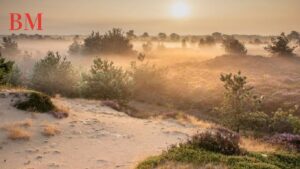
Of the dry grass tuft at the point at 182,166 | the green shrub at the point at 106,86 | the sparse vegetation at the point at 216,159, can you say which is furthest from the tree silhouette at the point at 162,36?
the dry grass tuft at the point at 182,166

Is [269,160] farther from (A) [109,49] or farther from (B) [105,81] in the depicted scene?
(A) [109,49]

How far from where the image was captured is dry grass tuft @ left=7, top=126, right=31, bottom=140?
18.3 metres

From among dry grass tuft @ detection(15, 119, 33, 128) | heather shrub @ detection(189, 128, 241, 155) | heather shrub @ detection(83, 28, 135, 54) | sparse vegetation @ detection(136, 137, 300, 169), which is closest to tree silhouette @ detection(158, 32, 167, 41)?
heather shrub @ detection(83, 28, 135, 54)

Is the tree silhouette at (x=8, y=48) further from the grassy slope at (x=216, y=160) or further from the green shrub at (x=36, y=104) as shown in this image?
the grassy slope at (x=216, y=160)

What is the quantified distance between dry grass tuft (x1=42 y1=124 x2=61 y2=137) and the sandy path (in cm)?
29

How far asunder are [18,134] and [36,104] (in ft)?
16.1

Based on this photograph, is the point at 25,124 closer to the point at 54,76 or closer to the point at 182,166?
the point at 182,166

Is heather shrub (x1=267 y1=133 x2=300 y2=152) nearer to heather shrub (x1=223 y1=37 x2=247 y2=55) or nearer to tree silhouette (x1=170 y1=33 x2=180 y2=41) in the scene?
heather shrub (x1=223 y1=37 x2=247 y2=55)

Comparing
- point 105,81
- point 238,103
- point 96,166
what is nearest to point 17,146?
point 96,166

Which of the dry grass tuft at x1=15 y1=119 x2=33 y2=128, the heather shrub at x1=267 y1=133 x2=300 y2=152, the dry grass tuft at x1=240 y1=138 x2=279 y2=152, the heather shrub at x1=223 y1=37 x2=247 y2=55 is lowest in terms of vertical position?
the dry grass tuft at x1=240 y1=138 x2=279 y2=152

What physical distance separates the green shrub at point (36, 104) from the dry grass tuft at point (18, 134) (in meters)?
3.87

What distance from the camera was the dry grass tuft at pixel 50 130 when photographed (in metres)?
19.4

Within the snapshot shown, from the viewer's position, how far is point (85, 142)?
1903cm

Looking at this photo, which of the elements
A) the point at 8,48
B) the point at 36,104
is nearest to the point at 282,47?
the point at 36,104
